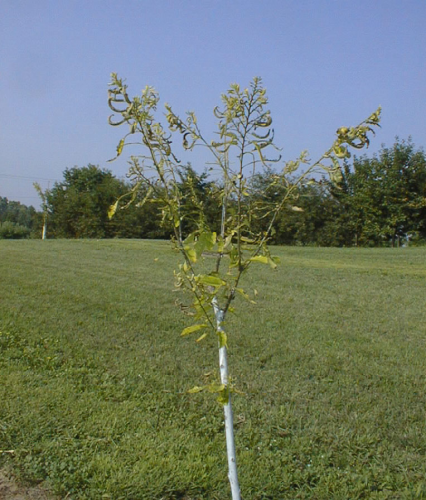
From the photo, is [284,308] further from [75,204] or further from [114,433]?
[75,204]

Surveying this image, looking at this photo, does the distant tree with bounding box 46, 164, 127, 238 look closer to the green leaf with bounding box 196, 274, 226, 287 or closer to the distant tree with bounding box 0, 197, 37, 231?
the green leaf with bounding box 196, 274, 226, 287

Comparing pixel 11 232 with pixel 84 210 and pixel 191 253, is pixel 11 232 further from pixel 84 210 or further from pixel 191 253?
pixel 191 253

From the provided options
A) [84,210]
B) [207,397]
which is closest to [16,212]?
[84,210]

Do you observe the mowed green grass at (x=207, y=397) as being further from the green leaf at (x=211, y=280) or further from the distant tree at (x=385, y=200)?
the distant tree at (x=385, y=200)

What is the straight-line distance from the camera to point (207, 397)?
3643mm

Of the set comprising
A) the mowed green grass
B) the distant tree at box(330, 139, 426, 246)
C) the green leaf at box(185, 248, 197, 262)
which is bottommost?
the mowed green grass

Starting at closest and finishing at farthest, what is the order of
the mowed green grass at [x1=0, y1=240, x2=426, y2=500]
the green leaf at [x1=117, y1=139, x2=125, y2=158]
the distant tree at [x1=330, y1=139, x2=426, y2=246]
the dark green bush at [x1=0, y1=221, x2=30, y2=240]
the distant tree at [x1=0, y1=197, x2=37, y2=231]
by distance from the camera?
the green leaf at [x1=117, y1=139, x2=125, y2=158]
the mowed green grass at [x1=0, y1=240, x2=426, y2=500]
the distant tree at [x1=330, y1=139, x2=426, y2=246]
the dark green bush at [x1=0, y1=221, x2=30, y2=240]
the distant tree at [x1=0, y1=197, x2=37, y2=231]

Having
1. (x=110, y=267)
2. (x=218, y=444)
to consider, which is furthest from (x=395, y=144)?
(x=218, y=444)

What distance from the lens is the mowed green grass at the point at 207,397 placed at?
261 centimetres

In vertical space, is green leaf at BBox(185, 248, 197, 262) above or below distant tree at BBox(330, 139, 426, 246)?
below

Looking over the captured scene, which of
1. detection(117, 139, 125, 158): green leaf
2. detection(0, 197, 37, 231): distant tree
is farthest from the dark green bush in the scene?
detection(117, 139, 125, 158): green leaf

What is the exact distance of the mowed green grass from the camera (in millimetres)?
2611

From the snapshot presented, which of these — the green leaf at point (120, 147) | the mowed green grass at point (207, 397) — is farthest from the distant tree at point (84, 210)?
the green leaf at point (120, 147)

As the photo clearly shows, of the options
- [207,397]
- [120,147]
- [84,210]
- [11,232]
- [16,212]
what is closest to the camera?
[120,147]
